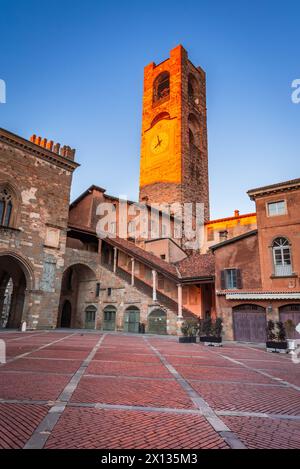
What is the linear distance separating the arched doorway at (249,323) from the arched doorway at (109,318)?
10.2 metres

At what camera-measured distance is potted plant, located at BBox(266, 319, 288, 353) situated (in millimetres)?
13672

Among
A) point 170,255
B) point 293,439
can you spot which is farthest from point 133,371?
point 170,255

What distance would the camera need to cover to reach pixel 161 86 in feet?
160

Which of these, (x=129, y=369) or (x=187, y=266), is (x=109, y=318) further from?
(x=129, y=369)

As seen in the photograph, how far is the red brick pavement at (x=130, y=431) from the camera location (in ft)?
9.88

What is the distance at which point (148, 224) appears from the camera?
120 ft

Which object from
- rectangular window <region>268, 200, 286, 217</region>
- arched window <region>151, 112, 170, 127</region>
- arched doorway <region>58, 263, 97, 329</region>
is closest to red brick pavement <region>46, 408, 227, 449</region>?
rectangular window <region>268, 200, 286, 217</region>

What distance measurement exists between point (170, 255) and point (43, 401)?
27.3m

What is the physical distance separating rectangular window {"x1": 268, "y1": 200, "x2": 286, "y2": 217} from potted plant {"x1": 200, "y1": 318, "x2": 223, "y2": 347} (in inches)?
325

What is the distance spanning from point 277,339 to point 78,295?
63.1 feet

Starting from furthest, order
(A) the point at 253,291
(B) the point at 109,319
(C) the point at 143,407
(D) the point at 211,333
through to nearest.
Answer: (B) the point at 109,319
(A) the point at 253,291
(D) the point at 211,333
(C) the point at 143,407

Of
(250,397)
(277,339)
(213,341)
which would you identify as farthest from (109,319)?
(250,397)

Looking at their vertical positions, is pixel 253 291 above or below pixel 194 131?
below

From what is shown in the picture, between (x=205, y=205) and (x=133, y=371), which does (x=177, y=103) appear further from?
(x=133, y=371)
